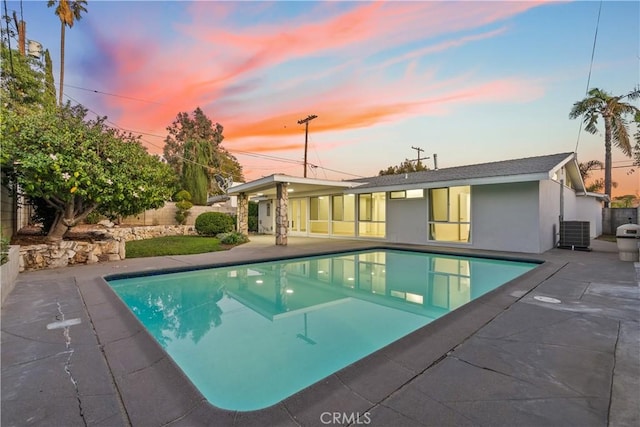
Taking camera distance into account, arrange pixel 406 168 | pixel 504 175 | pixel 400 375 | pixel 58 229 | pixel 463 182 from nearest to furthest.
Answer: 1. pixel 400 375
2. pixel 58 229
3. pixel 504 175
4. pixel 463 182
5. pixel 406 168

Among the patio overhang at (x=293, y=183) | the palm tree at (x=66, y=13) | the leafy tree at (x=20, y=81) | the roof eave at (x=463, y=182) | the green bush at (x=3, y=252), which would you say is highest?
the palm tree at (x=66, y=13)

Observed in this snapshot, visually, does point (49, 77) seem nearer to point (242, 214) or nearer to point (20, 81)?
point (20, 81)

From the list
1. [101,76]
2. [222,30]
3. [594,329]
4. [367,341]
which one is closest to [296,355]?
[367,341]

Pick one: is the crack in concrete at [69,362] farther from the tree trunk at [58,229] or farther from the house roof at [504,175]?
the house roof at [504,175]

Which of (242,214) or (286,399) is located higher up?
(242,214)

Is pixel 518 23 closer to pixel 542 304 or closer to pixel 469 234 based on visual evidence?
pixel 469 234

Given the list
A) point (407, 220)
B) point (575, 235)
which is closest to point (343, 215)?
point (407, 220)

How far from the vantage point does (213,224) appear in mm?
14859

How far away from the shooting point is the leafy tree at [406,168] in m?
30.7

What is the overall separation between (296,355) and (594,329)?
10.8ft

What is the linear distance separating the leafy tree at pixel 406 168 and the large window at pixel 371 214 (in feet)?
60.0

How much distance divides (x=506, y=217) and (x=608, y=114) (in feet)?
48.2

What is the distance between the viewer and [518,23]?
9055mm

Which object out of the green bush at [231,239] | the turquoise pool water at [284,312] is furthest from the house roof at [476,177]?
the turquoise pool water at [284,312]
